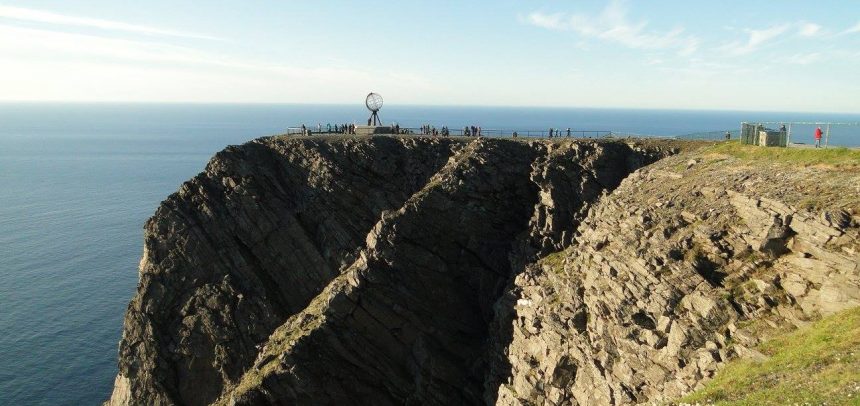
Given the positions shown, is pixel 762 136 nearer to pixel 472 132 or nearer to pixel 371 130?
pixel 472 132

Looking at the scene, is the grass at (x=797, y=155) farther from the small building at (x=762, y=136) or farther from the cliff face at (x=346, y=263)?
the cliff face at (x=346, y=263)

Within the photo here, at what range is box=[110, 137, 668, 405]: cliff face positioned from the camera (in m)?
47.1

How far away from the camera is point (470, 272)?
5191 cm

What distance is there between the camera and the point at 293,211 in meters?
59.1

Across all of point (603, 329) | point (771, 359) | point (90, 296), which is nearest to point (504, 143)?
point (603, 329)

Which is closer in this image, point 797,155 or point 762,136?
point 797,155

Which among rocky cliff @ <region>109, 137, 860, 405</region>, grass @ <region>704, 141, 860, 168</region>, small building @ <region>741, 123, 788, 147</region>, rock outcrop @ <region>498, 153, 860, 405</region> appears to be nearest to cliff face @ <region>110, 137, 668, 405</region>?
rocky cliff @ <region>109, 137, 860, 405</region>

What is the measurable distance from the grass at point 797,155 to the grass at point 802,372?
14185 mm

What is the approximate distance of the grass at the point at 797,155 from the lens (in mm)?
38006

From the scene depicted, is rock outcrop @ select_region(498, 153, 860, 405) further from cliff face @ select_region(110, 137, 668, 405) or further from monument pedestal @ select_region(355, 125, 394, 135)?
monument pedestal @ select_region(355, 125, 394, 135)

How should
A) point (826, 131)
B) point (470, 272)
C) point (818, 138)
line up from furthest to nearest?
1. point (470, 272)
2. point (826, 131)
3. point (818, 138)

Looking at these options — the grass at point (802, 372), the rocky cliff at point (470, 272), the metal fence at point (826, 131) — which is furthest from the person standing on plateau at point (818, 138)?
the grass at point (802, 372)

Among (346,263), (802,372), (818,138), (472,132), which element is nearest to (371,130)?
(472,132)

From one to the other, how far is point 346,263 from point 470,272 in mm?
12388
